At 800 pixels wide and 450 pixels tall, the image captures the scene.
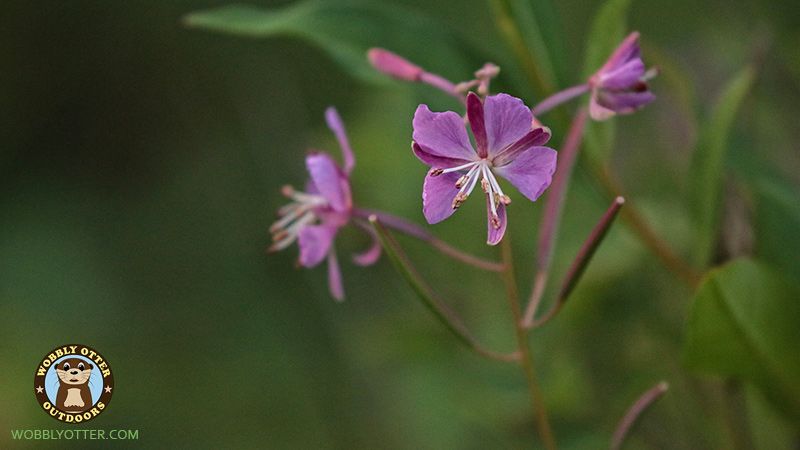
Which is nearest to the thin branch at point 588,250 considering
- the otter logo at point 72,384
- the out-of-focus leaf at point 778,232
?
the out-of-focus leaf at point 778,232

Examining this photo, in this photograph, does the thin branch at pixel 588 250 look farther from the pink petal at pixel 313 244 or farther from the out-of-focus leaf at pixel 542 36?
the out-of-focus leaf at pixel 542 36

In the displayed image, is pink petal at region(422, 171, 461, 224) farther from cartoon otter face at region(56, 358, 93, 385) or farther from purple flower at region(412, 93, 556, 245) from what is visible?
cartoon otter face at region(56, 358, 93, 385)

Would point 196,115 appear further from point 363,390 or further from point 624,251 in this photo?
point 624,251

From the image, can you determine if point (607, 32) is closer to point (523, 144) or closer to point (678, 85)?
point (678, 85)

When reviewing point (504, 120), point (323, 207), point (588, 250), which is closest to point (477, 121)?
point (504, 120)

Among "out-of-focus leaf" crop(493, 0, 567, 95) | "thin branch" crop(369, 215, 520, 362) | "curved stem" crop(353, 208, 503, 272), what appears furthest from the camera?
"out-of-focus leaf" crop(493, 0, 567, 95)

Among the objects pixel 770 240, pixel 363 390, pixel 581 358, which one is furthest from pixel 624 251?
pixel 363 390

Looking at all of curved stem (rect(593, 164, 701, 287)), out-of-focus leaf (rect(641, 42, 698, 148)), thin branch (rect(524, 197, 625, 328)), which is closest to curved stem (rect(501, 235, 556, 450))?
thin branch (rect(524, 197, 625, 328))
